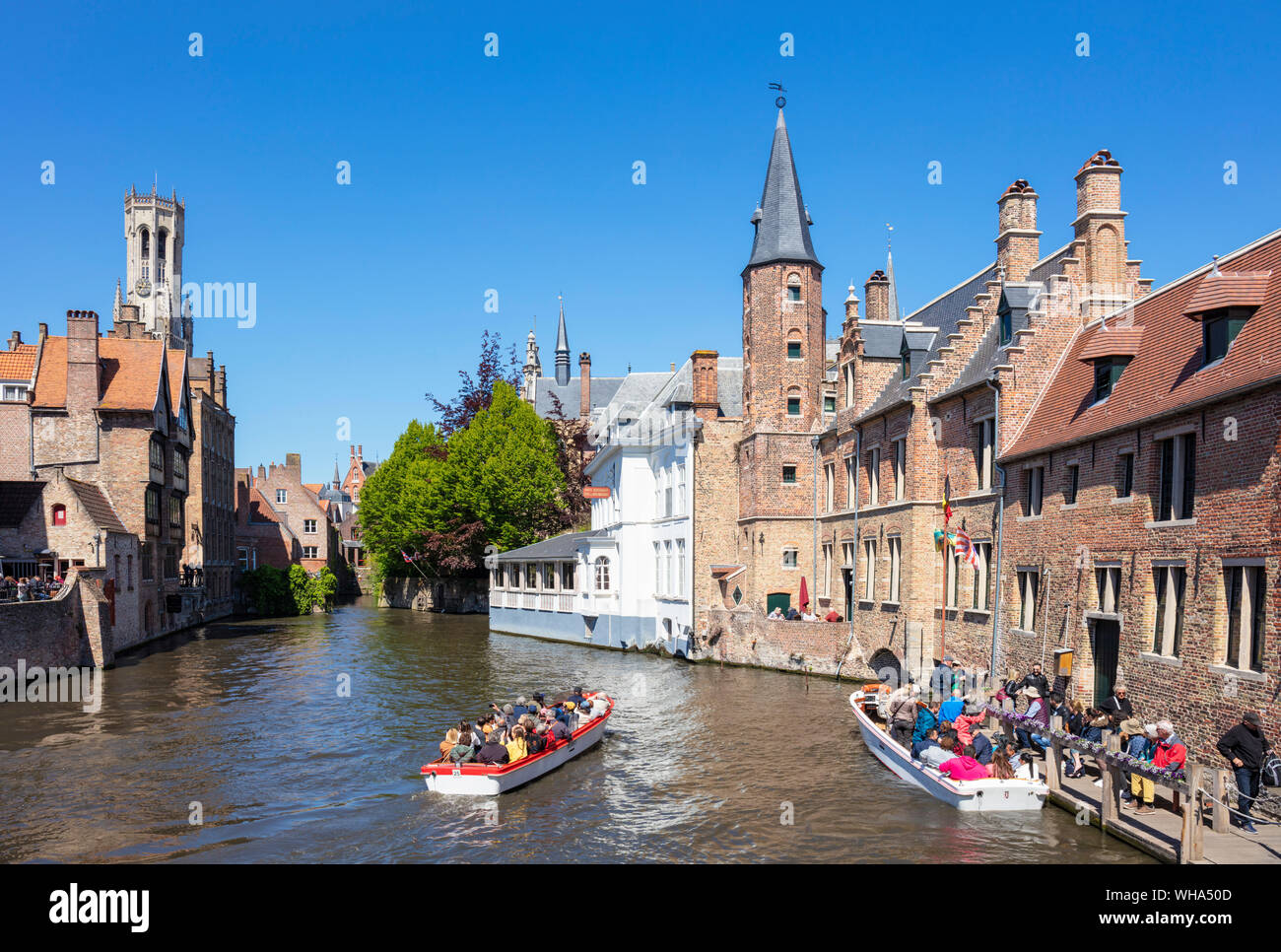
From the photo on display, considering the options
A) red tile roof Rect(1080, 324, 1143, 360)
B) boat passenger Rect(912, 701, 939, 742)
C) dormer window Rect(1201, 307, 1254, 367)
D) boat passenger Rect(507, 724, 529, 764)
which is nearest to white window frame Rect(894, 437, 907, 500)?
red tile roof Rect(1080, 324, 1143, 360)

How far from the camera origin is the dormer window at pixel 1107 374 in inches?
903

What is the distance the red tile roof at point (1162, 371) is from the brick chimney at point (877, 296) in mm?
15798

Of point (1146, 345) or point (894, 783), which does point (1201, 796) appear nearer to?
point (894, 783)

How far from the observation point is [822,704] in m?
29.4

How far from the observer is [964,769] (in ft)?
59.2

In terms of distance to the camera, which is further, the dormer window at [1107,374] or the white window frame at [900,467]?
the white window frame at [900,467]

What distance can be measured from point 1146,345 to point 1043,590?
21.0 feet

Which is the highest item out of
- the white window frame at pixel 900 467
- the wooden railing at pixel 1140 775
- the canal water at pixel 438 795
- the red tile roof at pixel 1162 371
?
the red tile roof at pixel 1162 371

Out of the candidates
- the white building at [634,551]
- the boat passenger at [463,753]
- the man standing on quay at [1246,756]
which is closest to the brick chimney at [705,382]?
the white building at [634,551]

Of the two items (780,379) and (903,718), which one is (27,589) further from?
(903,718)

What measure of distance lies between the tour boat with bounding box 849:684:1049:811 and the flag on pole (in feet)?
A: 23.7

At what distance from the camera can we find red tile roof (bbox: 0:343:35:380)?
51.9m

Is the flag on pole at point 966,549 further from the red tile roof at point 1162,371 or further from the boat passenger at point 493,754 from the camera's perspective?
the boat passenger at point 493,754
